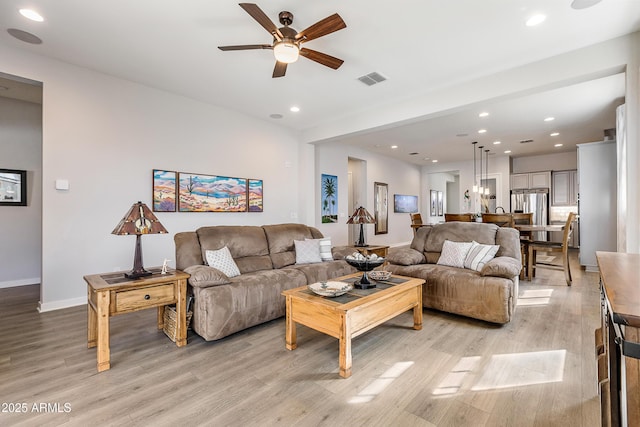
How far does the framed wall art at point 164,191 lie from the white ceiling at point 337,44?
4.02 feet

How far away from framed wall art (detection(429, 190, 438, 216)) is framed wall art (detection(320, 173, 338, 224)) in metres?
5.26

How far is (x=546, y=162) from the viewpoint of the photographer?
8.47 metres

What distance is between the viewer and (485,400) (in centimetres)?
182

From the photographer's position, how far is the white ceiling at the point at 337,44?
8.27 ft

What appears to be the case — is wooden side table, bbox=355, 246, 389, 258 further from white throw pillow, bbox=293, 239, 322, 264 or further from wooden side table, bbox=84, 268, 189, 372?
wooden side table, bbox=84, 268, 189, 372

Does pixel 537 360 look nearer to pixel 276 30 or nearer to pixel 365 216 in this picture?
pixel 365 216

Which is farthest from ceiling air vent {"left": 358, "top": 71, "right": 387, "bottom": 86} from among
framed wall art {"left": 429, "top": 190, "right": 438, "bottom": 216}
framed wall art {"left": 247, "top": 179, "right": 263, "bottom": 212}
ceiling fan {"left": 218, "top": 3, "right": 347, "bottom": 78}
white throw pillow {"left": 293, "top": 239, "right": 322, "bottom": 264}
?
framed wall art {"left": 429, "top": 190, "right": 438, "bottom": 216}

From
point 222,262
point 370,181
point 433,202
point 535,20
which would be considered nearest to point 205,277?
point 222,262

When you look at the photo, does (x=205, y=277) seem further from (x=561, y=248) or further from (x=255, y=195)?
(x=561, y=248)

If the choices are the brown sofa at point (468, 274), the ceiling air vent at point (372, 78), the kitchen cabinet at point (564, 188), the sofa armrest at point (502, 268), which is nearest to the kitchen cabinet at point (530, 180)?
the kitchen cabinet at point (564, 188)

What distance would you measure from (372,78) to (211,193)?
2.97m

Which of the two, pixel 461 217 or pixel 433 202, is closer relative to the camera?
pixel 461 217

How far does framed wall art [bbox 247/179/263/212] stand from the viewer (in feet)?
17.2

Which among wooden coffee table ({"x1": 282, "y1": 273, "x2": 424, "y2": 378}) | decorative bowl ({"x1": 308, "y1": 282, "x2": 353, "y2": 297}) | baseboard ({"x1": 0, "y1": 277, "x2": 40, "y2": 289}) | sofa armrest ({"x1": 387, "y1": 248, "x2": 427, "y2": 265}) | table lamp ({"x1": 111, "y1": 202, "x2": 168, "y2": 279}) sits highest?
table lamp ({"x1": 111, "y1": 202, "x2": 168, "y2": 279})
